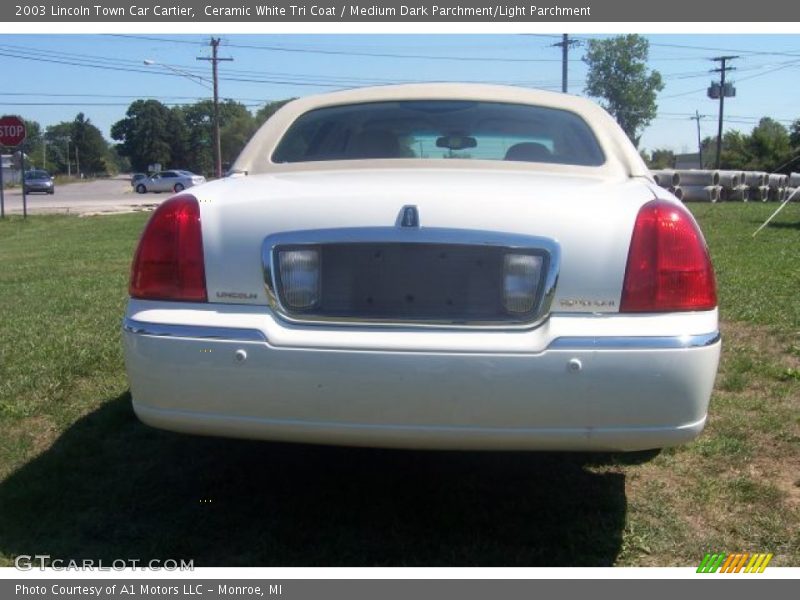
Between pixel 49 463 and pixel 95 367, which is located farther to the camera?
pixel 95 367

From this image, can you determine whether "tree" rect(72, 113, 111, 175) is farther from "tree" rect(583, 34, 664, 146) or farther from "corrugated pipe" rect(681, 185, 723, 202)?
"corrugated pipe" rect(681, 185, 723, 202)

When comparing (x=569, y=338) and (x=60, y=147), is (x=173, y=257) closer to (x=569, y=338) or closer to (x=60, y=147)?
(x=569, y=338)

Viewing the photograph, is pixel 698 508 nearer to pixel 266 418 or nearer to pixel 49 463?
pixel 266 418

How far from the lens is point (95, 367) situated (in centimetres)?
498

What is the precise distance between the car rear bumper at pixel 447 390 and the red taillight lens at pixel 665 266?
0.12 metres

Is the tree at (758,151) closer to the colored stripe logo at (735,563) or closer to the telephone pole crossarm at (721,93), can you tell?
the telephone pole crossarm at (721,93)

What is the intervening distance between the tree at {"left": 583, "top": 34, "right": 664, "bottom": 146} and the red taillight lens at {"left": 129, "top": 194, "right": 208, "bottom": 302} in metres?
81.7

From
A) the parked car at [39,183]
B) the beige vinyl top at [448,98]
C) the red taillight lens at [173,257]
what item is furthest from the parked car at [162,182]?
the red taillight lens at [173,257]

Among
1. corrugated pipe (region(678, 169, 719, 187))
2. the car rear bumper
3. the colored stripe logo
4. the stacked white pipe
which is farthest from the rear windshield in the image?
corrugated pipe (region(678, 169, 719, 187))

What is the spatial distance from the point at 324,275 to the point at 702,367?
3.81 feet

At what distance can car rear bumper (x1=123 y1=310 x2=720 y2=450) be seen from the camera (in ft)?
8.28

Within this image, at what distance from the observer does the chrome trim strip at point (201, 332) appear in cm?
261

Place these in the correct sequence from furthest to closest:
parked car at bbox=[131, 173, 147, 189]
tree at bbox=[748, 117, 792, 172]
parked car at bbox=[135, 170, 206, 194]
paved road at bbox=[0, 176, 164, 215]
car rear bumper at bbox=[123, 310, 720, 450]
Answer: parked car at bbox=[131, 173, 147, 189] < tree at bbox=[748, 117, 792, 172] < parked car at bbox=[135, 170, 206, 194] < paved road at bbox=[0, 176, 164, 215] < car rear bumper at bbox=[123, 310, 720, 450]
